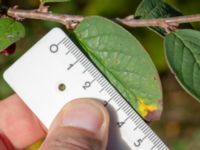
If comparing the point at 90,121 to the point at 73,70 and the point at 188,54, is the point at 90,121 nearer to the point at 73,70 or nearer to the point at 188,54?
the point at 73,70

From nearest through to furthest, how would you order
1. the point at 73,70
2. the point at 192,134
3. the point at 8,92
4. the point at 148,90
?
the point at 148,90 → the point at 73,70 → the point at 8,92 → the point at 192,134

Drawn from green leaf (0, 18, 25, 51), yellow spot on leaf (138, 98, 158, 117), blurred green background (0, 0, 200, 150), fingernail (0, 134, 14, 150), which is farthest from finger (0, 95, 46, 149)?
blurred green background (0, 0, 200, 150)

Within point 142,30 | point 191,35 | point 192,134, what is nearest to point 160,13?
point 191,35

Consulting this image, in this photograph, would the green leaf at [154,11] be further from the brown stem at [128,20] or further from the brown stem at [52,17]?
the brown stem at [52,17]

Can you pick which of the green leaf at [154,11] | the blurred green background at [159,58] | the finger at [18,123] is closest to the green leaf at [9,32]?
the green leaf at [154,11]

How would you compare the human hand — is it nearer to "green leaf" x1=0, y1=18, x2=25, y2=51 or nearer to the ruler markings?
the ruler markings


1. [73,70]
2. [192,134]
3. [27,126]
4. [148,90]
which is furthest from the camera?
[192,134]
